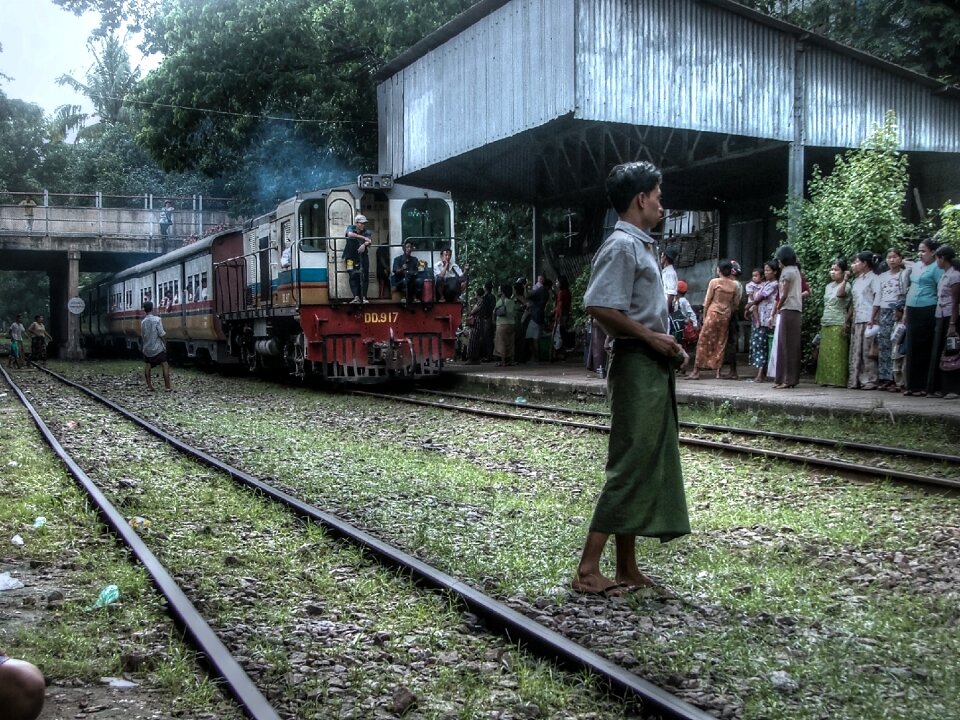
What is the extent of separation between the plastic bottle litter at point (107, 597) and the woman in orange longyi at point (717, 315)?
10932 millimetres

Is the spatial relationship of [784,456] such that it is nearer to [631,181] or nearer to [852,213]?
[631,181]

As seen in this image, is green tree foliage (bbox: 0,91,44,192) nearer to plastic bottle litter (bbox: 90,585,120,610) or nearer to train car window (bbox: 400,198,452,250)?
train car window (bbox: 400,198,452,250)

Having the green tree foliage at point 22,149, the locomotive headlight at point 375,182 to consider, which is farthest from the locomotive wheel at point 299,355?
the green tree foliage at point 22,149

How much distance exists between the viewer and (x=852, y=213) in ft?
49.9

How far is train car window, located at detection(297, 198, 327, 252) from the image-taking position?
54.7ft

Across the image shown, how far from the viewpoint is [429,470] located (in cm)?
870

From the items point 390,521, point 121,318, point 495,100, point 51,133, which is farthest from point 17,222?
point 390,521

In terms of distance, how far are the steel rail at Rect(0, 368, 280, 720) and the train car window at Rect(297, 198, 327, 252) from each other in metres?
9.35

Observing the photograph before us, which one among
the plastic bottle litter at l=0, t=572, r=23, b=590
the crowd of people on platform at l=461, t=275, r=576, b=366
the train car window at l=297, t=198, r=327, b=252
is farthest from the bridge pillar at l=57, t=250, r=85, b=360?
the plastic bottle litter at l=0, t=572, r=23, b=590

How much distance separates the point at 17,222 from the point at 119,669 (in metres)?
35.6

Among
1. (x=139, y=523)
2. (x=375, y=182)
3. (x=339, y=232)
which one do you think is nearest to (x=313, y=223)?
(x=339, y=232)

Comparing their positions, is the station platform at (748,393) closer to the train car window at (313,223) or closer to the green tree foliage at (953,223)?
the green tree foliage at (953,223)

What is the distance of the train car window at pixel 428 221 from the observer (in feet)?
56.9

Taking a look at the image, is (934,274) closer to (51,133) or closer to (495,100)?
(495,100)
